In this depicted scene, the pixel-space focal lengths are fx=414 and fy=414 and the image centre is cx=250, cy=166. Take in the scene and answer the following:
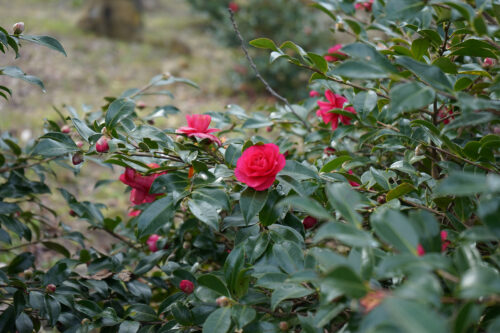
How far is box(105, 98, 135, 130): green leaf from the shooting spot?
0.84 meters

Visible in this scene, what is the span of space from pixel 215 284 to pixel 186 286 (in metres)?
0.16

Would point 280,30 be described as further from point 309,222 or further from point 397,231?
point 397,231

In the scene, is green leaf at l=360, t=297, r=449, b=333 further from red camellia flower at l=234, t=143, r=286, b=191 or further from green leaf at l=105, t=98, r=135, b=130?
green leaf at l=105, t=98, r=135, b=130

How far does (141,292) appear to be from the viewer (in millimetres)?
1024

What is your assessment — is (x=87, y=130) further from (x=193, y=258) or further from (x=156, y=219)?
(x=193, y=258)

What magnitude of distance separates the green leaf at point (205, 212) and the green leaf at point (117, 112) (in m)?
0.26

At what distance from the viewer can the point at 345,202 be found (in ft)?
1.71

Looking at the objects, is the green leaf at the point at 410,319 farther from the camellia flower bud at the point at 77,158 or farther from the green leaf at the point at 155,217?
the camellia flower bud at the point at 77,158

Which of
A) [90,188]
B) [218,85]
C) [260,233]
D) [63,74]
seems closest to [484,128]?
[260,233]

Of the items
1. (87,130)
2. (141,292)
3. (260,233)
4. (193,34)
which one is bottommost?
(193,34)

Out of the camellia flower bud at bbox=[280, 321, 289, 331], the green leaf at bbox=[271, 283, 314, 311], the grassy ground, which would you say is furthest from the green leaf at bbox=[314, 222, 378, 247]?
the grassy ground

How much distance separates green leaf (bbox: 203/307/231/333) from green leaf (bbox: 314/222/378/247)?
24 cm

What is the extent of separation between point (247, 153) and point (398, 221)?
330mm

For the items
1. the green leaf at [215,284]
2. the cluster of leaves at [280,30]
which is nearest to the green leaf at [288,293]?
the green leaf at [215,284]
